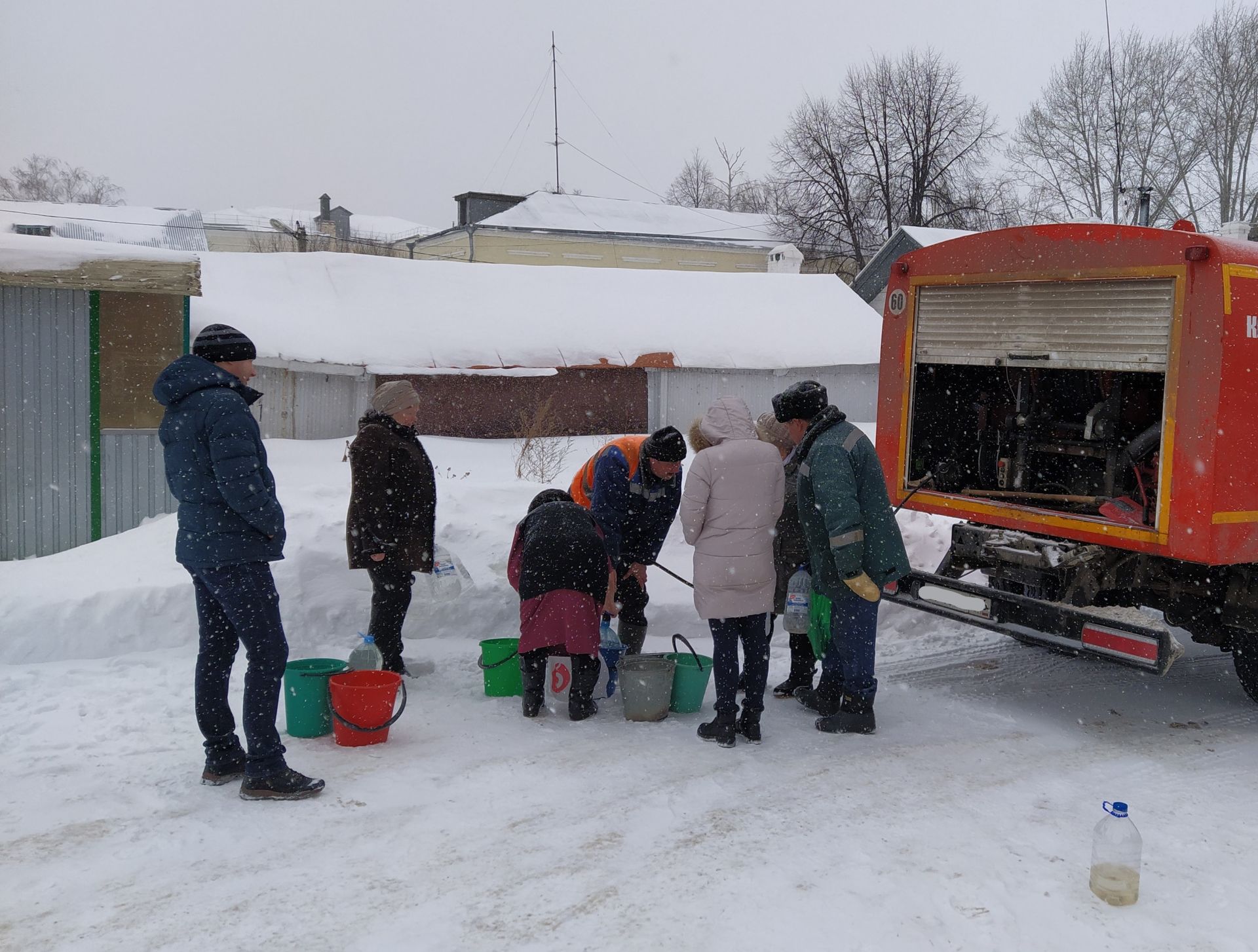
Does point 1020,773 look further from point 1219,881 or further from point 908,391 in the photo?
point 908,391

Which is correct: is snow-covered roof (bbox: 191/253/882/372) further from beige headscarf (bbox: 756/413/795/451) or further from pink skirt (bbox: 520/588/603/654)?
pink skirt (bbox: 520/588/603/654)

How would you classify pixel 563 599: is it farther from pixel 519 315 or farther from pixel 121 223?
pixel 121 223

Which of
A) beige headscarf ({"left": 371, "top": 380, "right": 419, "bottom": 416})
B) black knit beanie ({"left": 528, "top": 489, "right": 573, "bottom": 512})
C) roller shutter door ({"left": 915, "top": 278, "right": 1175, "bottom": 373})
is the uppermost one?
roller shutter door ({"left": 915, "top": 278, "right": 1175, "bottom": 373})

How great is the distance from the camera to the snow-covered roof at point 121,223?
3347 centimetres

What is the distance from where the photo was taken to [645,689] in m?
5.57

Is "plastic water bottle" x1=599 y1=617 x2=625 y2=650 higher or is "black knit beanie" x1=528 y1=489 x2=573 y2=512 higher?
"black knit beanie" x1=528 y1=489 x2=573 y2=512

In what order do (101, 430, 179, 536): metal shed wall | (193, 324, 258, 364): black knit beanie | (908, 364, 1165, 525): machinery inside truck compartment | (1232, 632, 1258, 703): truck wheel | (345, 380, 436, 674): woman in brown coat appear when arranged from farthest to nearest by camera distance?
(101, 430, 179, 536): metal shed wall
(908, 364, 1165, 525): machinery inside truck compartment
(1232, 632, 1258, 703): truck wheel
(345, 380, 436, 674): woman in brown coat
(193, 324, 258, 364): black knit beanie

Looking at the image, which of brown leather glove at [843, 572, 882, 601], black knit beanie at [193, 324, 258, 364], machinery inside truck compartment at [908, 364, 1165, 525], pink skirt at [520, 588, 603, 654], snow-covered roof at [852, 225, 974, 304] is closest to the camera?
black knit beanie at [193, 324, 258, 364]

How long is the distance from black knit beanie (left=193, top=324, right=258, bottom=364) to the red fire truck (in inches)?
155

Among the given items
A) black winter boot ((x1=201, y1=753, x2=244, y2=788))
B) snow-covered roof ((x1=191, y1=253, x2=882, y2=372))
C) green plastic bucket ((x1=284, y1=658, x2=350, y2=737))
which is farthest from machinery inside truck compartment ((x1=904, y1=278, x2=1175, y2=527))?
snow-covered roof ((x1=191, y1=253, x2=882, y2=372))

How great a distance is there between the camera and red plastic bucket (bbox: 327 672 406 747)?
4.98 m

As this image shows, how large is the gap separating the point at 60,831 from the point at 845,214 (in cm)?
4471

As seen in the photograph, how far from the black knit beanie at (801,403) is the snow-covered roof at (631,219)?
116 feet

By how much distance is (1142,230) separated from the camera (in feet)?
17.4
